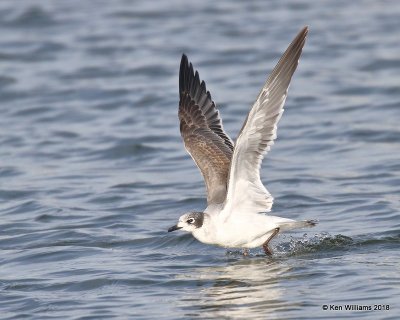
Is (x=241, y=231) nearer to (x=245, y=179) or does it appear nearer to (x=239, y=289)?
(x=245, y=179)

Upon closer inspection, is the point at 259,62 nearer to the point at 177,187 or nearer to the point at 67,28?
the point at 67,28

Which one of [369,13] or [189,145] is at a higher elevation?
[369,13]

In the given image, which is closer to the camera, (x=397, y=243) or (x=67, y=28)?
(x=397, y=243)

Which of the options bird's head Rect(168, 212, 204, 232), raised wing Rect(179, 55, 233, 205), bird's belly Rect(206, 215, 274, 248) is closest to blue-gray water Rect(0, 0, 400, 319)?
bird's belly Rect(206, 215, 274, 248)

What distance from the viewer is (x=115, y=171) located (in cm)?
1495

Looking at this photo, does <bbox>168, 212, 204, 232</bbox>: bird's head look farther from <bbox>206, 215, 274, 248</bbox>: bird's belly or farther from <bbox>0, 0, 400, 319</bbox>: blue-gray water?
<bbox>0, 0, 400, 319</bbox>: blue-gray water

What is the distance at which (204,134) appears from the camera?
11.6m

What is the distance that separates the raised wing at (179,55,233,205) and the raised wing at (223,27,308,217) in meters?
0.62

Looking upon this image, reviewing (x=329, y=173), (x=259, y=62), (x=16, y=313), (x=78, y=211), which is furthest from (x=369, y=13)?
(x=16, y=313)

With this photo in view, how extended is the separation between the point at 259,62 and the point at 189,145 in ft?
32.0

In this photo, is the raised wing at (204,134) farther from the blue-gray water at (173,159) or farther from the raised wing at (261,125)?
the blue-gray water at (173,159)

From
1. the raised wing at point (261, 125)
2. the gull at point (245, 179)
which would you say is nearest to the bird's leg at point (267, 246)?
the gull at point (245, 179)

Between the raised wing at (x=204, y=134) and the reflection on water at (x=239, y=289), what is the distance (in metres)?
0.79

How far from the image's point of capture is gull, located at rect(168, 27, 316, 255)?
9.62m
